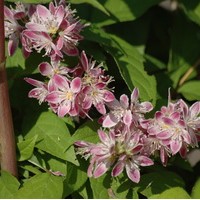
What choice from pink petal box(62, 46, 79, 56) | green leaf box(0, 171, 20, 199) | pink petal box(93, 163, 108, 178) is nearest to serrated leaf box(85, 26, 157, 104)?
pink petal box(62, 46, 79, 56)

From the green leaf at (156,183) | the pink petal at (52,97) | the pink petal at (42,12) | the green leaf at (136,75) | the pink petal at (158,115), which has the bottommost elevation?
the green leaf at (156,183)

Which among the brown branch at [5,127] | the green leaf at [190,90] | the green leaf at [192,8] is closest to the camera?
the brown branch at [5,127]

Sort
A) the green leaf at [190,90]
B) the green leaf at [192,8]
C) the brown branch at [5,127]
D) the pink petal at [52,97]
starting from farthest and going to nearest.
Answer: the green leaf at [192,8]
the green leaf at [190,90]
the pink petal at [52,97]
the brown branch at [5,127]

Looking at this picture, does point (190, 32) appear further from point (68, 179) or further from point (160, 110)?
point (68, 179)

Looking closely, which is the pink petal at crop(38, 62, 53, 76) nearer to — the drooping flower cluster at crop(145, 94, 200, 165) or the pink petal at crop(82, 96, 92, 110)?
the pink petal at crop(82, 96, 92, 110)

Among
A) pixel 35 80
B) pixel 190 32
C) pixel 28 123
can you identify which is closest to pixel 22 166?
pixel 28 123

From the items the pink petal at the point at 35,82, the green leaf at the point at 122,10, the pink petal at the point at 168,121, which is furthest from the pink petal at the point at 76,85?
the green leaf at the point at 122,10

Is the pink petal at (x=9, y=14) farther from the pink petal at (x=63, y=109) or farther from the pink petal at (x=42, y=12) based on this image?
the pink petal at (x=63, y=109)

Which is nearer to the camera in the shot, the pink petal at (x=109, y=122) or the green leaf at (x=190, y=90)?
the pink petal at (x=109, y=122)

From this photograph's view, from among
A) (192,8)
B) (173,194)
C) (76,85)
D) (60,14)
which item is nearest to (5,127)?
(76,85)
